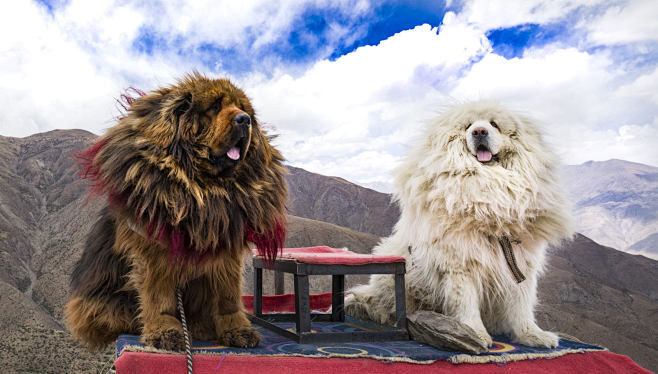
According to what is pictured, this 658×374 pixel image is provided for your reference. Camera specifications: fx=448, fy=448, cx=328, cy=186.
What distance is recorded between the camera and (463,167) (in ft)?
9.21

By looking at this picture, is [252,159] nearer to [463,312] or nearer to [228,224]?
[228,224]

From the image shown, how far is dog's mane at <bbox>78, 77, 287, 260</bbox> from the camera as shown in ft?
6.71

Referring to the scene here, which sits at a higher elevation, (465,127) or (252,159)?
(465,127)

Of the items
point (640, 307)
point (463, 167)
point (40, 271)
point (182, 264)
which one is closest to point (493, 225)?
point (463, 167)

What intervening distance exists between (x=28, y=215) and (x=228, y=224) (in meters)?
25.9

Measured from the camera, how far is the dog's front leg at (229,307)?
234 cm

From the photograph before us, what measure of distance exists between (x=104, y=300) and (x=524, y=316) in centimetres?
249

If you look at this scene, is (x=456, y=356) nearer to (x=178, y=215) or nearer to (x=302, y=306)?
(x=302, y=306)

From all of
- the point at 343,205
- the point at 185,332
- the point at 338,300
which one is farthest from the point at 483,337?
the point at 343,205

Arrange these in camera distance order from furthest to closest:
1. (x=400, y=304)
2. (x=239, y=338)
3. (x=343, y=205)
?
(x=343, y=205)
(x=400, y=304)
(x=239, y=338)

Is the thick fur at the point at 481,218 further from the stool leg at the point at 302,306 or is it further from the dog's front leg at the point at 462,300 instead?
the stool leg at the point at 302,306

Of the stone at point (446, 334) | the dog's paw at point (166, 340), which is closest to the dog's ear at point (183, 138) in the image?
the dog's paw at point (166, 340)

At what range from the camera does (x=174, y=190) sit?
6.72ft

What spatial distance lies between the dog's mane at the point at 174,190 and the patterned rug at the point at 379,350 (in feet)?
1.64
